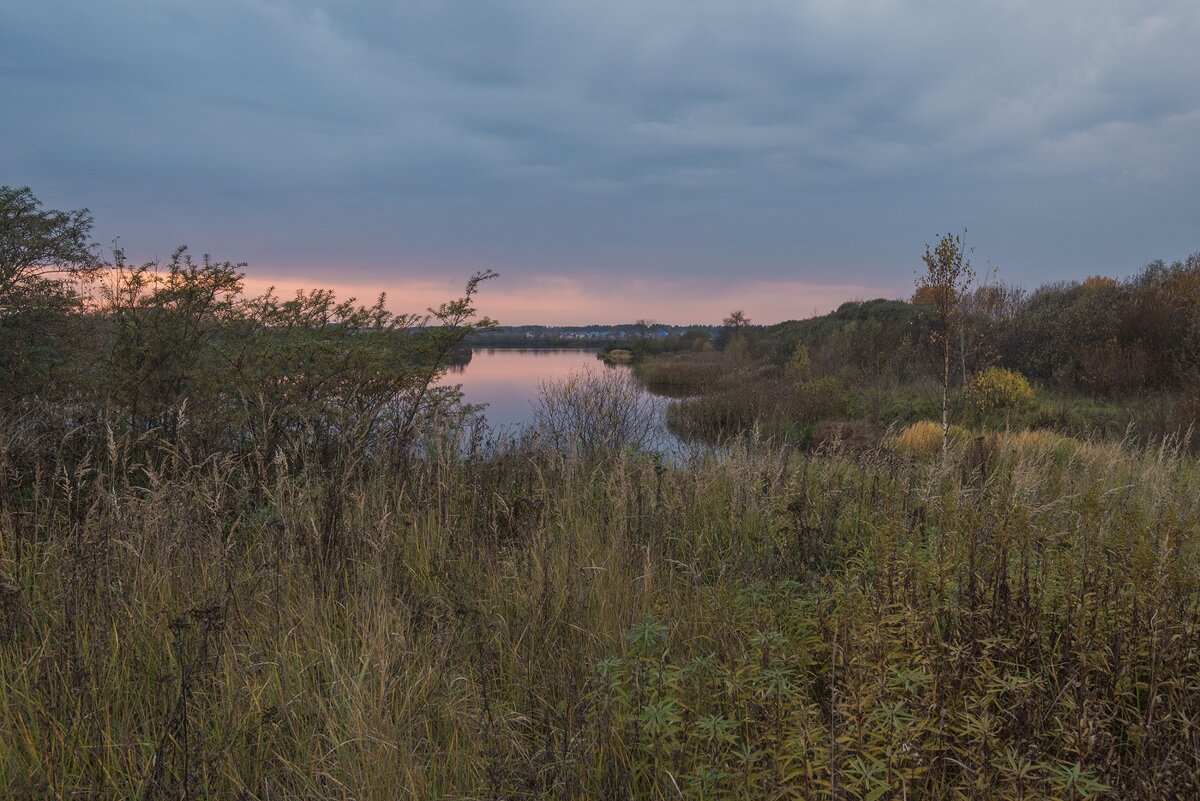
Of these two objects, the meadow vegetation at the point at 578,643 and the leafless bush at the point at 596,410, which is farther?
the leafless bush at the point at 596,410

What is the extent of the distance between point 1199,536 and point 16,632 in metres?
5.70

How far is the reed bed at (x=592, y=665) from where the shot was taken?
227 cm

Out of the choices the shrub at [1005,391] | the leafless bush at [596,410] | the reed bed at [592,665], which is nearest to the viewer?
the reed bed at [592,665]

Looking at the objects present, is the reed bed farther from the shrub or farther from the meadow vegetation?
the shrub

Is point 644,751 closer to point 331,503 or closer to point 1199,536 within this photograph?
point 331,503

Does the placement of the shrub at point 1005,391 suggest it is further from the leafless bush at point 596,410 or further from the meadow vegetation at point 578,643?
the meadow vegetation at point 578,643

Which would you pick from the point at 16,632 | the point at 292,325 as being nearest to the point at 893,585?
the point at 16,632

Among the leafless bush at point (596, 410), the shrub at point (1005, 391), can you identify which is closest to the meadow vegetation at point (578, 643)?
the leafless bush at point (596, 410)

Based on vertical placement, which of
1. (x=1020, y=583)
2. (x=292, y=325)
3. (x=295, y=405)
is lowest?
(x=1020, y=583)

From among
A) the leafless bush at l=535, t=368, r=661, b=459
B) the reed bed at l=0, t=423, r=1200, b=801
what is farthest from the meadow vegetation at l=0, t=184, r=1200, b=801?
the leafless bush at l=535, t=368, r=661, b=459

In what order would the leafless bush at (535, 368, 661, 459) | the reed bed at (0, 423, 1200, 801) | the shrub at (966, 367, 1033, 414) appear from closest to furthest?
the reed bed at (0, 423, 1200, 801)
the leafless bush at (535, 368, 661, 459)
the shrub at (966, 367, 1033, 414)

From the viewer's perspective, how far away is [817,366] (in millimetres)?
27391

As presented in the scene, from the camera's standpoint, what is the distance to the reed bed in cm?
227

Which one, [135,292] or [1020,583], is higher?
[135,292]
